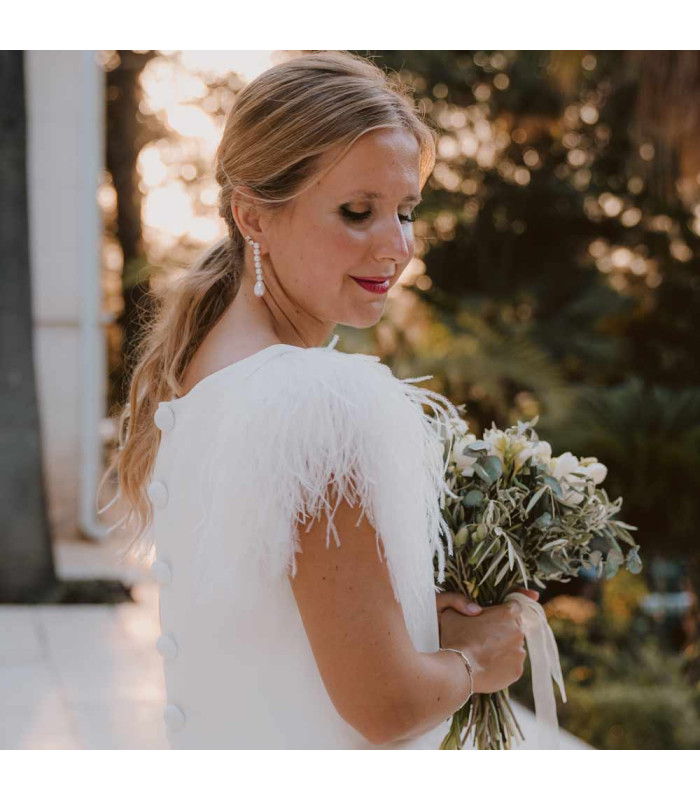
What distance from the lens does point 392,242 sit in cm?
158

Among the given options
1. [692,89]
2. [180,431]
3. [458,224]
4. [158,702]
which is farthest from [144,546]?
[458,224]

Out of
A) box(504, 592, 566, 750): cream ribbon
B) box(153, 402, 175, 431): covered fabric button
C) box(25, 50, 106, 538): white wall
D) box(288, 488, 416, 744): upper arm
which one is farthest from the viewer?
box(25, 50, 106, 538): white wall

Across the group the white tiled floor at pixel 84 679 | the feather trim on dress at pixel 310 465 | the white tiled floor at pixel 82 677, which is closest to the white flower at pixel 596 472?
the feather trim on dress at pixel 310 465

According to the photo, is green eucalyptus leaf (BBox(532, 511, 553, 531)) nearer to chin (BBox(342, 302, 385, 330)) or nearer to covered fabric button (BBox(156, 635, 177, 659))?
chin (BBox(342, 302, 385, 330))

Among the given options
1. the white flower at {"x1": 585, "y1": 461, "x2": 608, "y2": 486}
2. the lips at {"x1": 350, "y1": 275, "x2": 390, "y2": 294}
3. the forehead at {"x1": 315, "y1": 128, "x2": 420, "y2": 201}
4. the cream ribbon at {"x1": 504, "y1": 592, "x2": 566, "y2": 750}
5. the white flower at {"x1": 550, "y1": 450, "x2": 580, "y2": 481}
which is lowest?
the cream ribbon at {"x1": 504, "y1": 592, "x2": 566, "y2": 750}

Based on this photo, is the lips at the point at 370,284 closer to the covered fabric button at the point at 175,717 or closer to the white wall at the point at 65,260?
the covered fabric button at the point at 175,717

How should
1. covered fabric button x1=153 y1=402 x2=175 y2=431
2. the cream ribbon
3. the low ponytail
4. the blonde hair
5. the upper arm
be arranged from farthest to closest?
the cream ribbon
the low ponytail
covered fabric button x1=153 y1=402 x2=175 y2=431
the blonde hair
the upper arm

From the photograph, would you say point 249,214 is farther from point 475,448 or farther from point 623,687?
point 623,687

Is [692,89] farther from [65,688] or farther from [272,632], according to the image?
[272,632]

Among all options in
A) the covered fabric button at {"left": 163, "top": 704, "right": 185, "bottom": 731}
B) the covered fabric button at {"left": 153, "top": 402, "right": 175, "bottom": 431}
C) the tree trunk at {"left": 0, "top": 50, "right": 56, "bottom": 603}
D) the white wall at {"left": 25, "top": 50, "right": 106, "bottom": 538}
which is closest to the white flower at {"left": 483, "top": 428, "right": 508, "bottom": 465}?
the covered fabric button at {"left": 153, "top": 402, "right": 175, "bottom": 431}

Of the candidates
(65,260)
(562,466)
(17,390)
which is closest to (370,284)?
(562,466)

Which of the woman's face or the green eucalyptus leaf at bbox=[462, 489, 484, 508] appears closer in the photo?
the woman's face

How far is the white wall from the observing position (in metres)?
9.91
